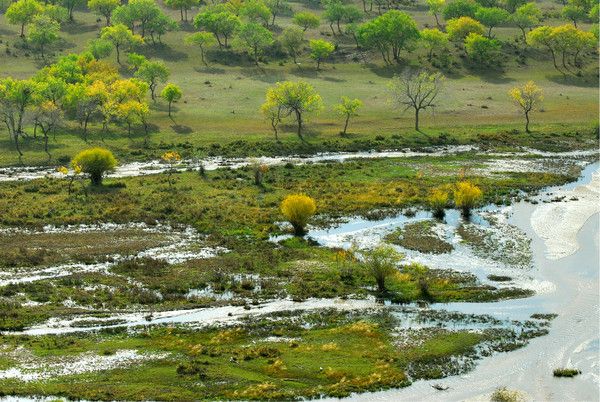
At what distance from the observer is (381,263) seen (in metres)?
76.2

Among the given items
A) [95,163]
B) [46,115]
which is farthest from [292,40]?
[95,163]

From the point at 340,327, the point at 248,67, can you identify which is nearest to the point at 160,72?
the point at 248,67

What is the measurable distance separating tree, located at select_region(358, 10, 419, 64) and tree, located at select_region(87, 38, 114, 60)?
50.1 meters

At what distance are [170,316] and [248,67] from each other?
4548 inches

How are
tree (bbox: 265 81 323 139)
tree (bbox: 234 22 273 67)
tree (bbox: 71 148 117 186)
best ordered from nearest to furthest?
tree (bbox: 71 148 117 186)
tree (bbox: 265 81 323 139)
tree (bbox: 234 22 273 67)

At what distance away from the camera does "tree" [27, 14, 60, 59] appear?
592ft

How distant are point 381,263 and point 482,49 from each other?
114267 mm

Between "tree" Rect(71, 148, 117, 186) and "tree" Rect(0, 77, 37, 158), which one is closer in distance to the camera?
"tree" Rect(71, 148, 117, 186)

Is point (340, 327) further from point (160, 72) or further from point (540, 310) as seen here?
point (160, 72)

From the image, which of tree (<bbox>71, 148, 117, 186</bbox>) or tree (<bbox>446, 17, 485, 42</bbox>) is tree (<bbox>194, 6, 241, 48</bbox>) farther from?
tree (<bbox>71, 148, 117, 186</bbox>)

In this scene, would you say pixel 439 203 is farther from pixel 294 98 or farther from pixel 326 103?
pixel 326 103

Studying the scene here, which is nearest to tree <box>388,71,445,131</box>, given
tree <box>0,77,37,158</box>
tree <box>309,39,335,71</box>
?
tree <box>309,39,335,71</box>

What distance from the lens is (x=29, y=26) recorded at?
188625mm

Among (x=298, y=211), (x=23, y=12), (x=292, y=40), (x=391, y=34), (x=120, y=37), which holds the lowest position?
(x=298, y=211)
